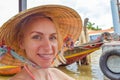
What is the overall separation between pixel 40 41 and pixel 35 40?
0.02 m

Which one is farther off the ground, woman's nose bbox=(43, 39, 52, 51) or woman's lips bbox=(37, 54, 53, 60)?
woman's nose bbox=(43, 39, 52, 51)

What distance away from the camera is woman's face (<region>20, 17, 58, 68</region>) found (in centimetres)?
70

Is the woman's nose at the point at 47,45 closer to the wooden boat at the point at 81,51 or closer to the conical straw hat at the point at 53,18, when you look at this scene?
the conical straw hat at the point at 53,18

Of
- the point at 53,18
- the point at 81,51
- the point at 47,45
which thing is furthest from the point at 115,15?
the point at 47,45

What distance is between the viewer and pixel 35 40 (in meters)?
0.71

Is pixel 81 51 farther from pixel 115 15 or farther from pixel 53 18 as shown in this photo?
pixel 53 18

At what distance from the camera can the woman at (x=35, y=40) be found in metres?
0.71

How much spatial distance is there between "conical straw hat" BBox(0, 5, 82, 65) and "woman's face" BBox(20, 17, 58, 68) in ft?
0.11

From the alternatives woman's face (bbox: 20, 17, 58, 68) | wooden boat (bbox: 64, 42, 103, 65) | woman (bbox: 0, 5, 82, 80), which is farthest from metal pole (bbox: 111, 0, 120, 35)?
woman's face (bbox: 20, 17, 58, 68)

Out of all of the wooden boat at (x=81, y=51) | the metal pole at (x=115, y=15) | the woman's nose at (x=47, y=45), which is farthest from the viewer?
the wooden boat at (x=81, y=51)

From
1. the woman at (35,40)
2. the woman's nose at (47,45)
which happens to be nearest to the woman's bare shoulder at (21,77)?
the woman at (35,40)

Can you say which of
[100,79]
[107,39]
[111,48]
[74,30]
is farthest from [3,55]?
[107,39]

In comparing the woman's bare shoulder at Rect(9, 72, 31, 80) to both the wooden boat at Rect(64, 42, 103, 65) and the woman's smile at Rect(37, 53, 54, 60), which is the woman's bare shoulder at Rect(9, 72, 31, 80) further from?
the wooden boat at Rect(64, 42, 103, 65)

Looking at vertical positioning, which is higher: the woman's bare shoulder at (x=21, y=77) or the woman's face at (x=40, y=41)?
the woman's face at (x=40, y=41)
